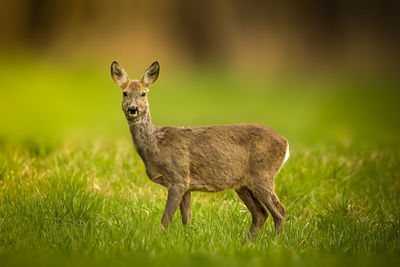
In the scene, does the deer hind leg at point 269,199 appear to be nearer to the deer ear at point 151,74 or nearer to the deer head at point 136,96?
the deer head at point 136,96

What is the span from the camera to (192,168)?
593 cm

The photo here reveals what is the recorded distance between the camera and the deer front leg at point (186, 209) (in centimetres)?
590

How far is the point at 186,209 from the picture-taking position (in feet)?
19.5

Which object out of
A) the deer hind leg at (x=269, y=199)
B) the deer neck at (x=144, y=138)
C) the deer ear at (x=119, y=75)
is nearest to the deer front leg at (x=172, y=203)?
the deer neck at (x=144, y=138)

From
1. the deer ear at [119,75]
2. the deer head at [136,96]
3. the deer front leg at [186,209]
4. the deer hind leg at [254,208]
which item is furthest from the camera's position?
the deer ear at [119,75]

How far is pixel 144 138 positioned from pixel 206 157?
0.60 metres

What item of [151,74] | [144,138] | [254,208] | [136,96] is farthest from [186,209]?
[151,74]

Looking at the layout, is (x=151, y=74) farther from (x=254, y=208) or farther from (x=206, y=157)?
(x=254, y=208)

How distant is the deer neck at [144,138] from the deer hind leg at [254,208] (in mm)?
969

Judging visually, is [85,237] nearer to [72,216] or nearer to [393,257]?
[72,216]

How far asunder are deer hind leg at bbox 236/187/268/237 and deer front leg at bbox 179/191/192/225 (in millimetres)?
547

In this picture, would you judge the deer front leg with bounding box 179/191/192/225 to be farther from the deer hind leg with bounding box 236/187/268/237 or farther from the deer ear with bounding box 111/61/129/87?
the deer ear with bounding box 111/61/129/87

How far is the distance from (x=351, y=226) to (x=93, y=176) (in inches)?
111

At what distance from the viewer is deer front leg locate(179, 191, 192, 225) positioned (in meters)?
5.90
